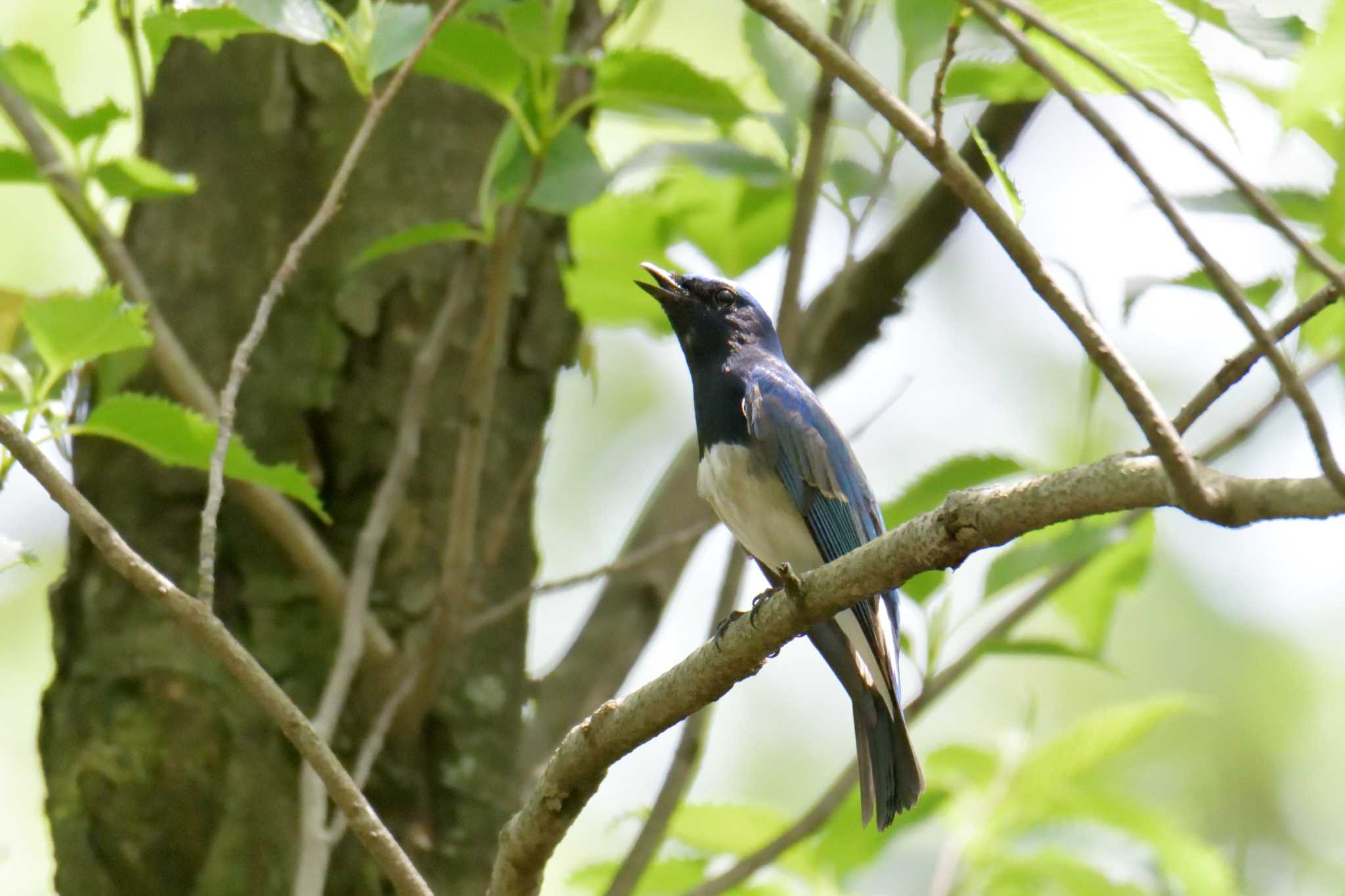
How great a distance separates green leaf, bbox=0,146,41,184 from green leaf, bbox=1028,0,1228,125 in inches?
94.1

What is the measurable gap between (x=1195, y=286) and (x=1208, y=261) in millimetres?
1809

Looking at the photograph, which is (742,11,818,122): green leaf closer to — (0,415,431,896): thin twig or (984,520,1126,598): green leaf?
(984,520,1126,598): green leaf

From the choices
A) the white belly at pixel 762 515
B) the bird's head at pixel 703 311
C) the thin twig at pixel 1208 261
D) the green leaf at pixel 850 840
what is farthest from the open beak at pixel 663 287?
the thin twig at pixel 1208 261

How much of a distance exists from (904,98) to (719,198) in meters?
1.03

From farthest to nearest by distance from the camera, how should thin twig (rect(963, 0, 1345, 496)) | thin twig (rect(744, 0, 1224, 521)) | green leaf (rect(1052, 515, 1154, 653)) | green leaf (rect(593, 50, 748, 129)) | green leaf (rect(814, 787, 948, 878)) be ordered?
green leaf (rect(814, 787, 948, 878)) < green leaf (rect(1052, 515, 1154, 653)) < green leaf (rect(593, 50, 748, 129)) < thin twig (rect(744, 0, 1224, 521)) < thin twig (rect(963, 0, 1345, 496))

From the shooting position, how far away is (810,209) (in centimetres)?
365

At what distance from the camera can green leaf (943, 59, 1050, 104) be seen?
3678 mm

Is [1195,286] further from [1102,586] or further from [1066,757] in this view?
[1066,757]

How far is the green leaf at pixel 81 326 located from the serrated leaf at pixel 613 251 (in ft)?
5.91

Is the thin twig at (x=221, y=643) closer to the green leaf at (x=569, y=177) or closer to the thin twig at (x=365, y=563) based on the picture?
the thin twig at (x=365, y=563)

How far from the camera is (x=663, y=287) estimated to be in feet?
15.8

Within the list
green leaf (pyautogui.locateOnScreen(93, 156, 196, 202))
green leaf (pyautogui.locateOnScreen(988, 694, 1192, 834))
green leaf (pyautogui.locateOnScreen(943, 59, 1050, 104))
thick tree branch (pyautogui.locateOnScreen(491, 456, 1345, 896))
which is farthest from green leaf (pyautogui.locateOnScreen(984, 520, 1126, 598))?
green leaf (pyautogui.locateOnScreen(93, 156, 196, 202))

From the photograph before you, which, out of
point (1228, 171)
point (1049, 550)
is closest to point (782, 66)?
point (1049, 550)

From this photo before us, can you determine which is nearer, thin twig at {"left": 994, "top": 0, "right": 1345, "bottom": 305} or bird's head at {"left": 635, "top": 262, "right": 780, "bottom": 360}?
thin twig at {"left": 994, "top": 0, "right": 1345, "bottom": 305}
